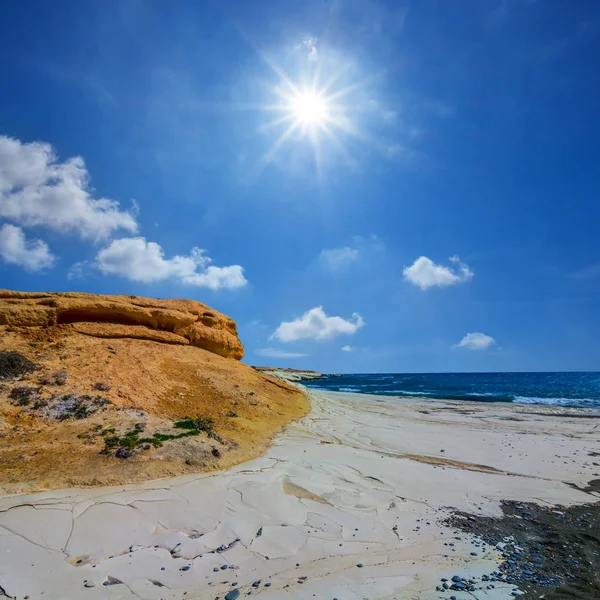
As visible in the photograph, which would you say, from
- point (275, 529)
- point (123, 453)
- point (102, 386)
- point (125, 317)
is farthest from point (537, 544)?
point (125, 317)

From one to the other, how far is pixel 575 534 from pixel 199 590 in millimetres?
7005

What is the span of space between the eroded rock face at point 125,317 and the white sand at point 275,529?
11.2m

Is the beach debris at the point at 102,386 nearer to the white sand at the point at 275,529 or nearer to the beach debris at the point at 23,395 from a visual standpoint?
the beach debris at the point at 23,395

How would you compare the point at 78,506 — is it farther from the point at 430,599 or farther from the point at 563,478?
the point at 563,478

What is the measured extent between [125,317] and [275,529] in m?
15.6

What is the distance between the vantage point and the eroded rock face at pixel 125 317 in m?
15.8

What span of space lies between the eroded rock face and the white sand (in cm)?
1121

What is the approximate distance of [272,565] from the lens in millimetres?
5457

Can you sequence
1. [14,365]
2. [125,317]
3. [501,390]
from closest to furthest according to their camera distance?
1. [14,365]
2. [125,317]
3. [501,390]

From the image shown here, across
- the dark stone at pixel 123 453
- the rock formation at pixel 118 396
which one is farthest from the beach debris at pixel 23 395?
the dark stone at pixel 123 453

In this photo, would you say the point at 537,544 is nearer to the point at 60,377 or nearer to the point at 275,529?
the point at 275,529

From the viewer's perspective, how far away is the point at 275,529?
6.45 m

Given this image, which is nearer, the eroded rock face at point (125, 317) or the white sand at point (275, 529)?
the white sand at point (275, 529)

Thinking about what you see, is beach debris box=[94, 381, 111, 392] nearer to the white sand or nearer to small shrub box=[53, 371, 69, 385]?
small shrub box=[53, 371, 69, 385]
